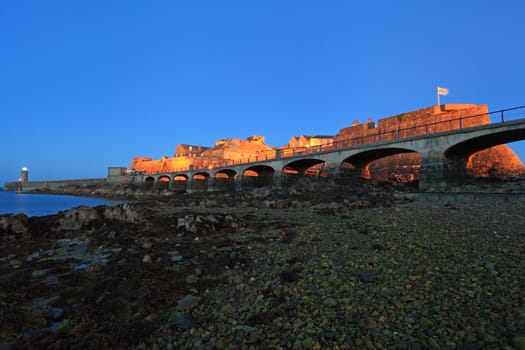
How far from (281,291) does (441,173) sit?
22108mm

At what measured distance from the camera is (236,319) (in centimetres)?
356

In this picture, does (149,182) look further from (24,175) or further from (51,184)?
(24,175)

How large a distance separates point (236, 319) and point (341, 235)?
555 centimetres

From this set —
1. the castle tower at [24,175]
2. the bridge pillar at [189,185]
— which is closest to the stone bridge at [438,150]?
the bridge pillar at [189,185]

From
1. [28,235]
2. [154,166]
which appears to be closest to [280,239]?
[28,235]

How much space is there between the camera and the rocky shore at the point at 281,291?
3.02m

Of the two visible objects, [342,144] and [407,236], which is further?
[342,144]

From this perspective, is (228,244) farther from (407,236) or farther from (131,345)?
(407,236)

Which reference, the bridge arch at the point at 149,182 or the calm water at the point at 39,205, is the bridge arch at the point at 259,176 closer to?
the calm water at the point at 39,205

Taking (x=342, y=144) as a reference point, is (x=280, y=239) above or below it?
below

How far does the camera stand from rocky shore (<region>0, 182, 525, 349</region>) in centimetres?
302

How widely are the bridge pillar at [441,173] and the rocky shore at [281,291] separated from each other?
1348 centimetres

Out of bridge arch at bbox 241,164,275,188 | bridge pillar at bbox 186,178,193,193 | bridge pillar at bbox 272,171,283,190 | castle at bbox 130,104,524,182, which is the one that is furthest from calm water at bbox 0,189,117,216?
castle at bbox 130,104,524,182

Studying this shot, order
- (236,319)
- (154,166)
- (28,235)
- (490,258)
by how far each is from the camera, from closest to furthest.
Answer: (236,319) < (490,258) < (28,235) < (154,166)
